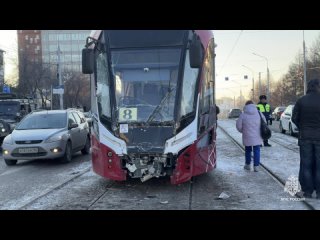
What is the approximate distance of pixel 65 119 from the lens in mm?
13305

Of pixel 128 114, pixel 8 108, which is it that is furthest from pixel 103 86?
pixel 8 108

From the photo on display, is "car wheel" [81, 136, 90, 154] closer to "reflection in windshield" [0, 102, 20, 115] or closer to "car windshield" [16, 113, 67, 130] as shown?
"car windshield" [16, 113, 67, 130]

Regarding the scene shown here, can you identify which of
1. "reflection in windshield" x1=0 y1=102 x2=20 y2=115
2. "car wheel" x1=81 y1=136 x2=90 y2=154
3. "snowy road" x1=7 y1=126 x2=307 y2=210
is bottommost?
"snowy road" x1=7 y1=126 x2=307 y2=210

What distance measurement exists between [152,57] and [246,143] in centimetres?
338

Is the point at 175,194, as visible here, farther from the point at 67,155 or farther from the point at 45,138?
the point at 67,155

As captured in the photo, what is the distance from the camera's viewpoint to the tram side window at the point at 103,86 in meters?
8.30

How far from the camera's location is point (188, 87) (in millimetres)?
8195

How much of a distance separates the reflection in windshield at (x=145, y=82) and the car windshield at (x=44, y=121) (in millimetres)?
5160

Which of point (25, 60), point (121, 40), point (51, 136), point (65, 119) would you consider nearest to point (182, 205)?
point (121, 40)

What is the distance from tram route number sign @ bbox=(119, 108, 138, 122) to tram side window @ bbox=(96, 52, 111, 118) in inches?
9.2

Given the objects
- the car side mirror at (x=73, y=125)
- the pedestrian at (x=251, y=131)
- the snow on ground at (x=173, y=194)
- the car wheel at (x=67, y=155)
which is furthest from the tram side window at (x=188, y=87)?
the car side mirror at (x=73, y=125)

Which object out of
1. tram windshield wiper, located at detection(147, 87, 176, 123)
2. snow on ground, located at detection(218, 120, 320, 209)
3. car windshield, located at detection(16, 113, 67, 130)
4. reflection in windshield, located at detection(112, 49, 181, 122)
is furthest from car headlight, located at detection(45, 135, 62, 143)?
snow on ground, located at detection(218, 120, 320, 209)

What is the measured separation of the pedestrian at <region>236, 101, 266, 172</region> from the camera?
1009cm
